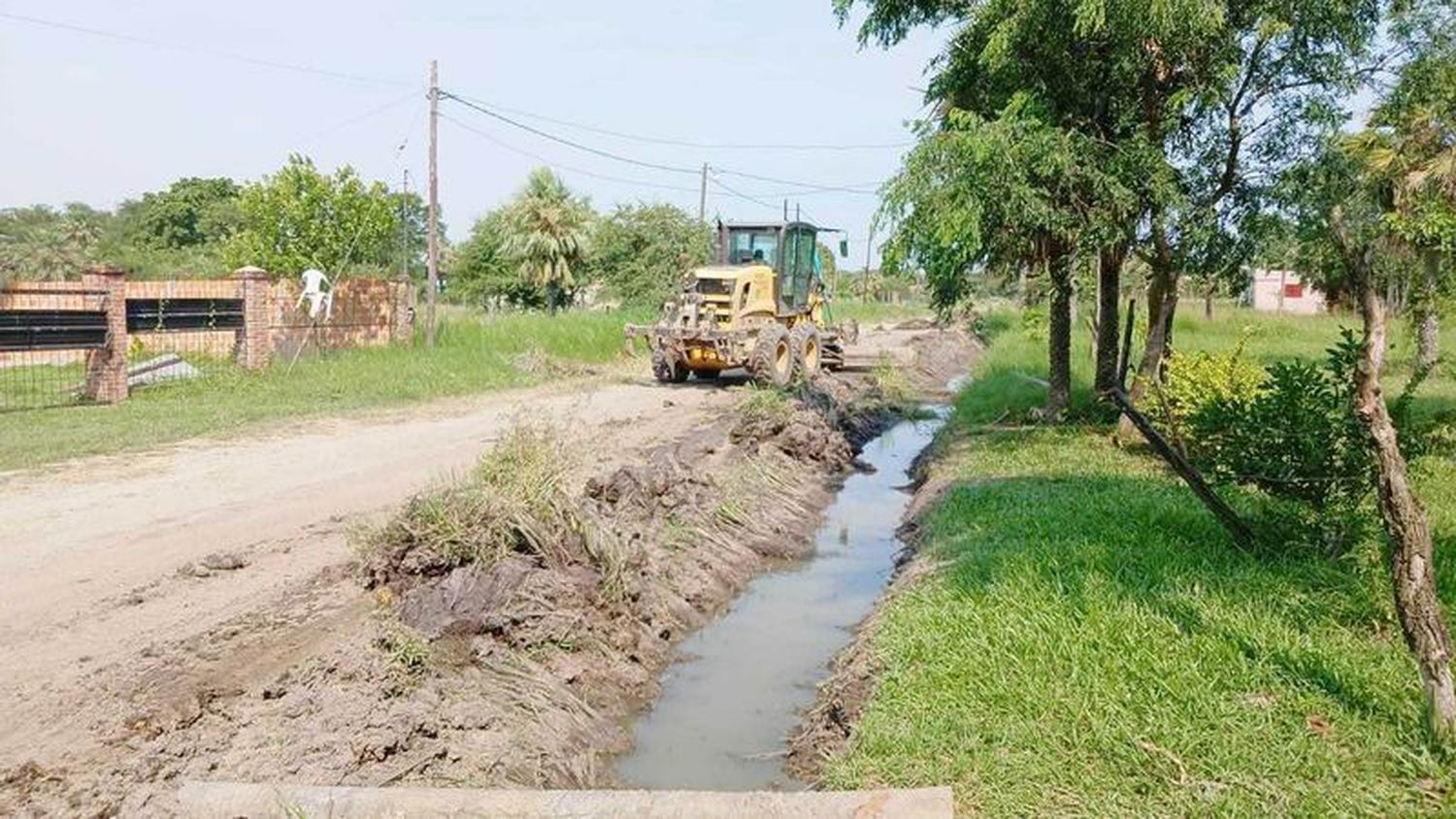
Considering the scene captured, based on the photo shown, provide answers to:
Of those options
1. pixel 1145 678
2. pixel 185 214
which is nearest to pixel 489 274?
pixel 185 214

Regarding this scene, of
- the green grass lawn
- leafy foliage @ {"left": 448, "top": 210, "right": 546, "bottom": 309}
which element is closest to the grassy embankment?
the green grass lawn

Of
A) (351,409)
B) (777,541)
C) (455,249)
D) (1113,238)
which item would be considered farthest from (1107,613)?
(455,249)

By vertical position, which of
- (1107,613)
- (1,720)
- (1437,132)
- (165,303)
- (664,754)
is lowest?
(664,754)

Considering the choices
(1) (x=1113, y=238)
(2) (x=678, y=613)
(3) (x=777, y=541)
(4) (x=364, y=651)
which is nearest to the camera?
(4) (x=364, y=651)

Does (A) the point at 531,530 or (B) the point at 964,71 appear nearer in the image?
(A) the point at 531,530

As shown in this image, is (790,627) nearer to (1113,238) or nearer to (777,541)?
(777,541)

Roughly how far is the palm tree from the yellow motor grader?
2458cm

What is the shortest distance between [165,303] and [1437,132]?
18.1m

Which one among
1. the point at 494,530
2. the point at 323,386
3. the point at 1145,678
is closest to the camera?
the point at 1145,678

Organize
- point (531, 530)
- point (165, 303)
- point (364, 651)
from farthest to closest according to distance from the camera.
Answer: point (165, 303)
point (531, 530)
point (364, 651)

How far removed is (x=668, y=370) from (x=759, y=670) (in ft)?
44.2

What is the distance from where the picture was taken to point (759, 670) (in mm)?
7543

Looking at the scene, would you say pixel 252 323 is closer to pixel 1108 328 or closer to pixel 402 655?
pixel 1108 328

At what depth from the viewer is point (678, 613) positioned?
8102 mm
